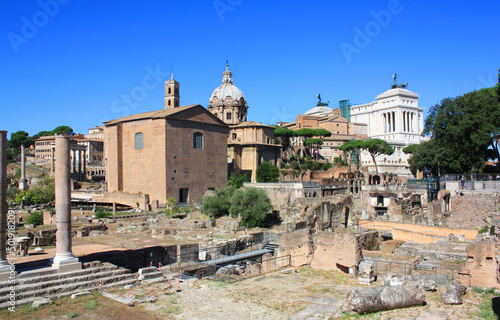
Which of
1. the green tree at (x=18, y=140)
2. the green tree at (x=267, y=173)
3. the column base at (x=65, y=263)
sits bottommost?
the column base at (x=65, y=263)

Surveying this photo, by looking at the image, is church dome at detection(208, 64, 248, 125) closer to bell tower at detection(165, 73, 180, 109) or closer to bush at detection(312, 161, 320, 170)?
bell tower at detection(165, 73, 180, 109)

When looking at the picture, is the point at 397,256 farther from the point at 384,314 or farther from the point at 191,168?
the point at 191,168

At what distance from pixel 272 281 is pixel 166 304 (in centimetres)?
352

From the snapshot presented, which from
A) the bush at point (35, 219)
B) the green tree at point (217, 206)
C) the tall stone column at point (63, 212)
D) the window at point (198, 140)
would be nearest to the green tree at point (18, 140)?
the window at point (198, 140)

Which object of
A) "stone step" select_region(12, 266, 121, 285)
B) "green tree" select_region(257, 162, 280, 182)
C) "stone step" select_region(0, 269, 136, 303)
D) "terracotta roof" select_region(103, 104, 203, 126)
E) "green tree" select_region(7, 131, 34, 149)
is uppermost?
"green tree" select_region(7, 131, 34, 149)

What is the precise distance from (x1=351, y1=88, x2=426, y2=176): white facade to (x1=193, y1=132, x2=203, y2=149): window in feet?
142

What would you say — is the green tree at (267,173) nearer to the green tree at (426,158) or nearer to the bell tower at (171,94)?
the bell tower at (171,94)

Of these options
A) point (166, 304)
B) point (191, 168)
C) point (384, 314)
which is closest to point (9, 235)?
point (166, 304)

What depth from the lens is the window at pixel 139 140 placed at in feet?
136

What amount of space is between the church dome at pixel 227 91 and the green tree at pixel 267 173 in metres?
16.5

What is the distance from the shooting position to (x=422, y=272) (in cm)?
1229

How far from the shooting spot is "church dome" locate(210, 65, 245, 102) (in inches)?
2628

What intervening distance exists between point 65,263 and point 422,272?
10.0m

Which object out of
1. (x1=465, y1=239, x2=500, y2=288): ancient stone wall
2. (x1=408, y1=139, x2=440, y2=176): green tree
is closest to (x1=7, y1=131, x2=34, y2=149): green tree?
(x1=408, y1=139, x2=440, y2=176): green tree
